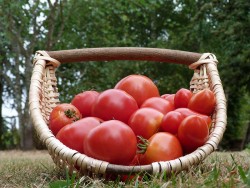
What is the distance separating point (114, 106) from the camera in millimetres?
1677

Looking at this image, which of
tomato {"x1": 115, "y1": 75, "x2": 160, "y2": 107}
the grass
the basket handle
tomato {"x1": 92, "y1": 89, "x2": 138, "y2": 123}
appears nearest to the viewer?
the grass

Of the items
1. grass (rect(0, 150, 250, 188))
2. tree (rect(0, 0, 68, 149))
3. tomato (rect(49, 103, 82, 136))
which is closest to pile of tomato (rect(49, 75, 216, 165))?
tomato (rect(49, 103, 82, 136))

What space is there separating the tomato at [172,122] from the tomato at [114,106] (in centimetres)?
16

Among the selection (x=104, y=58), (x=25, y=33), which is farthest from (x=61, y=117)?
(x=25, y=33)

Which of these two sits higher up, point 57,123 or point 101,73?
point 101,73

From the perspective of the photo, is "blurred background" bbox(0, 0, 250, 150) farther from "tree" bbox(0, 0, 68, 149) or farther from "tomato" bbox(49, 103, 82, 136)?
"tomato" bbox(49, 103, 82, 136)

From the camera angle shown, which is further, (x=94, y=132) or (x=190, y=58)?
(x=190, y=58)

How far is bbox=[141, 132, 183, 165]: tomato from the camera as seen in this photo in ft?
4.93

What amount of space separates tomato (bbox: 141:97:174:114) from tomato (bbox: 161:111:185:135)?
11cm

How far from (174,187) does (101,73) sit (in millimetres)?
7787

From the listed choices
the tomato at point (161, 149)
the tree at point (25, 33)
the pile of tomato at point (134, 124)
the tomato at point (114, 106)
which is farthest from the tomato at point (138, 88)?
the tree at point (25, 33)

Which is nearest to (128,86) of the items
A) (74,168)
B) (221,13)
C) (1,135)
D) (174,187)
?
(74,168)

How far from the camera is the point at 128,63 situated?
10.9m

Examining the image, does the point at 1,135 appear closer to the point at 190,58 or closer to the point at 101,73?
the point at 101,73
